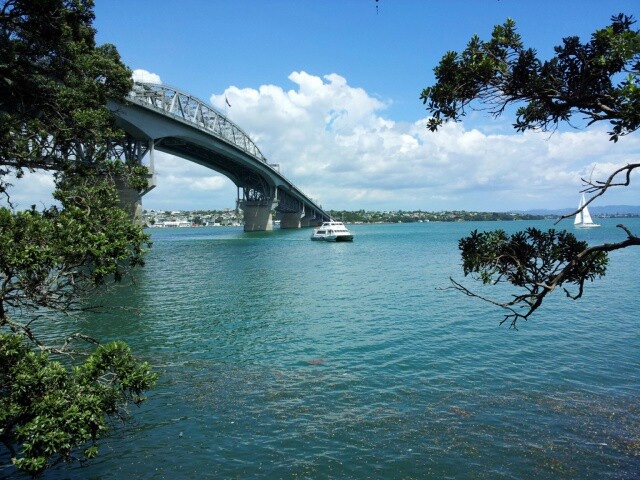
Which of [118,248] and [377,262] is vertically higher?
[118,248]

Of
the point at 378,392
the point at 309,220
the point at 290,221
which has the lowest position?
the point at 378,392

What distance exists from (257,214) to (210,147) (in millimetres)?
44285

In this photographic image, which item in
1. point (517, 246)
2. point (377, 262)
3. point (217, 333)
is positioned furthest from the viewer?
point (377, 262)

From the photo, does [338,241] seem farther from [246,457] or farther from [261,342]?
[246,457]

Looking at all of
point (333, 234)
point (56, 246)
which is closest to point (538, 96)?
point (56, 246)

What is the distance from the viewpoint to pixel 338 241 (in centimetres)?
8919

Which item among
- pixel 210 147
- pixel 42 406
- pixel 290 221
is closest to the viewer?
pixel 42 406

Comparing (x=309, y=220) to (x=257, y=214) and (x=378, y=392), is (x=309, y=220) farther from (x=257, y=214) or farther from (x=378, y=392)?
(x=378, y=392)

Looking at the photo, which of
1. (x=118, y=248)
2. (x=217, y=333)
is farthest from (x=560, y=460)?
(x=217, y=333)

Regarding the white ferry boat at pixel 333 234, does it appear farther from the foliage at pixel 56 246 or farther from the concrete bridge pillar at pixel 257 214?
the foliage at pixel 56 246

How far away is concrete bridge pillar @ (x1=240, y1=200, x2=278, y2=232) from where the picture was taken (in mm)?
125812

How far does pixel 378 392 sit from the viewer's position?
12688 mm

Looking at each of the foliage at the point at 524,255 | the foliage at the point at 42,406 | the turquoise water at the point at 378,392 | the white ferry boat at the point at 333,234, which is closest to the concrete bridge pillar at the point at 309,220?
the white ferry boat at the point at 333,234

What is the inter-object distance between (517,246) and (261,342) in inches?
507
